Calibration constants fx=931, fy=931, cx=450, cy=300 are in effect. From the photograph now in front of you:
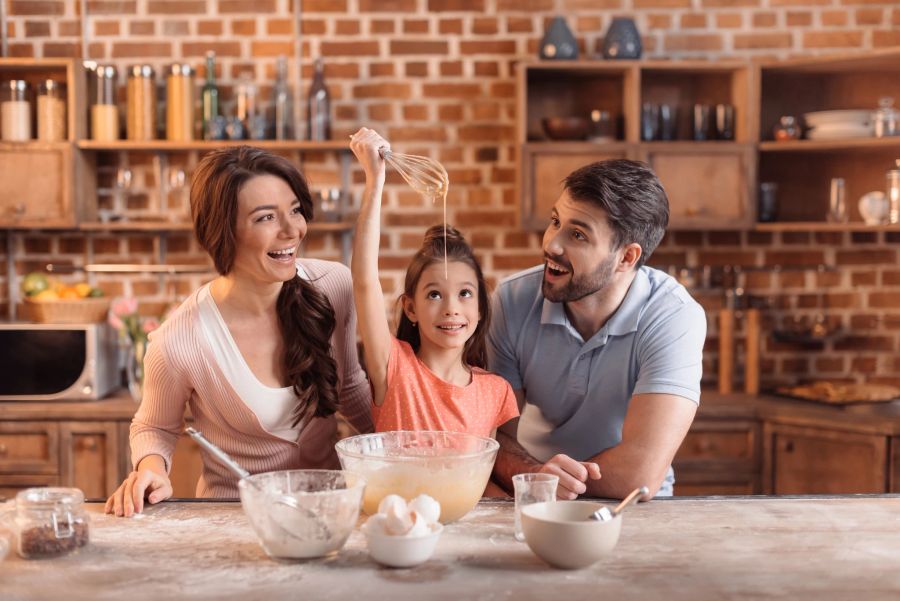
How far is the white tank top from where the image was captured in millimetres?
1929

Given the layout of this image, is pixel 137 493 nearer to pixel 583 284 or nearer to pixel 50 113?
pixel 583 284

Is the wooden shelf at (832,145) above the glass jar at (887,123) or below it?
below

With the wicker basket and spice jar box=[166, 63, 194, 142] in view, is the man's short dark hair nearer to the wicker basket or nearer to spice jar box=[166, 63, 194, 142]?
spice jar box=[166, 63, 194, 142]

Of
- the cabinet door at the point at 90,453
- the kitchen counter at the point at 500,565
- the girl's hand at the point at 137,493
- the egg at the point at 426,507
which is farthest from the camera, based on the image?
the cabinet door at the point at 90,453

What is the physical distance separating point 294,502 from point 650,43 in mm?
2906

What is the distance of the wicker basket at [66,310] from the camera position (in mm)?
3375

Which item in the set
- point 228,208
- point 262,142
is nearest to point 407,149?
point 262,142

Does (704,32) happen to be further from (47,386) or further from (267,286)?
(47,386)

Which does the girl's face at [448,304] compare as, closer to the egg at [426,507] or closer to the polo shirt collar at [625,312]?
the polo shirt collar at [625,312]

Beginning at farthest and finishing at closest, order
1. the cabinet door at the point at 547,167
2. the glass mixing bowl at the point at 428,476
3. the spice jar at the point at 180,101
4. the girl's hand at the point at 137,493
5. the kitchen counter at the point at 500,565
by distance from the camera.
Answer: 1. the spice jar at the point at 180,101
2. the cabinet door at the point at 547,167
3. the girl's hand at the point at 137,493
4. the glass mixing bowl at the point at 428,476
5. the kitchen counter at the point at 500,565

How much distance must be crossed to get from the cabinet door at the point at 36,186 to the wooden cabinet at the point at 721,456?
2418mm

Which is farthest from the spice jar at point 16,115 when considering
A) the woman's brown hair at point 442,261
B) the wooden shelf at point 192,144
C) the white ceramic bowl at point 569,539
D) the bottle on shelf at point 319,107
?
the white ceramic bowl at point 569,539

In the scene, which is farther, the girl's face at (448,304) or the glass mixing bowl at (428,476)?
the girl's face at (448,304)

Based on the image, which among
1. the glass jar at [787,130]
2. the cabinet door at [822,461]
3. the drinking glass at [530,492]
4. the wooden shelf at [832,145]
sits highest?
the glass jar at [787,130]
